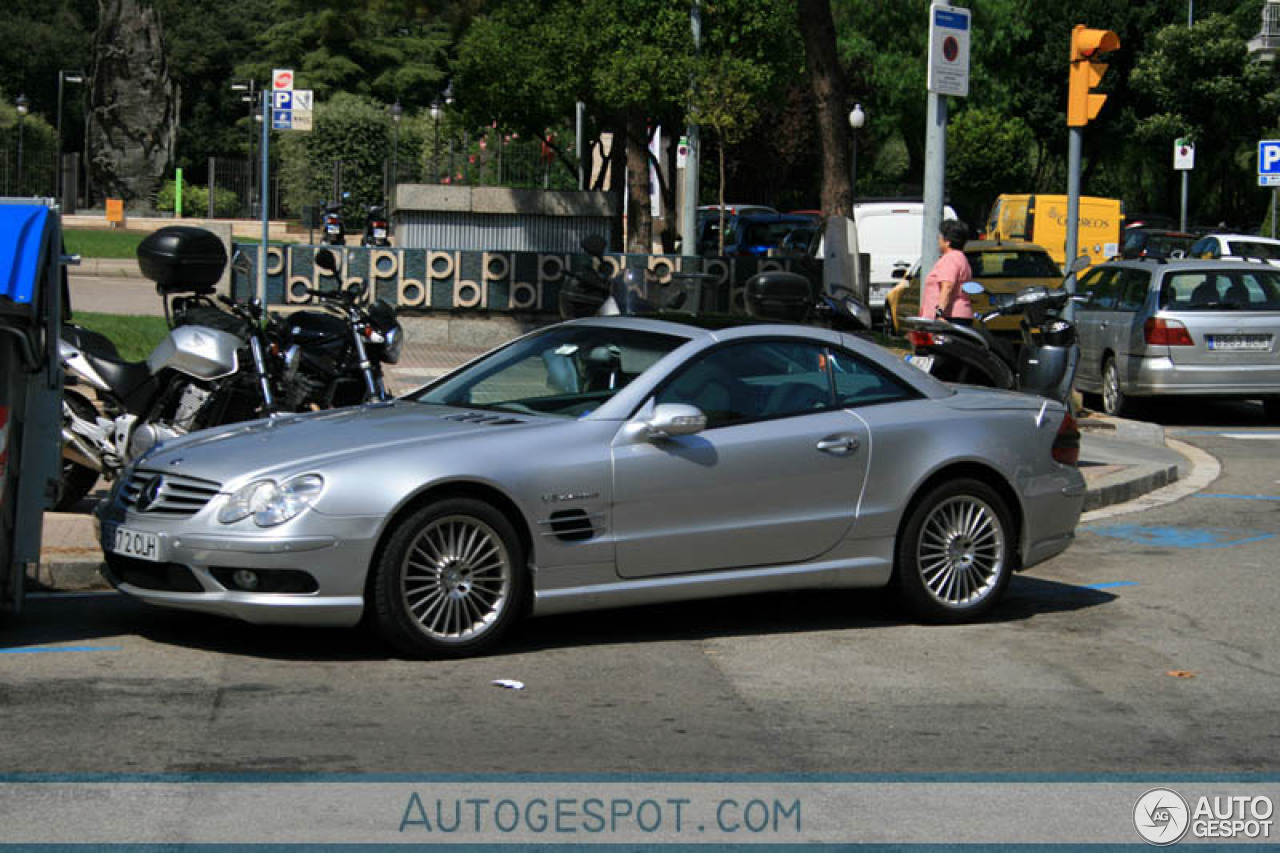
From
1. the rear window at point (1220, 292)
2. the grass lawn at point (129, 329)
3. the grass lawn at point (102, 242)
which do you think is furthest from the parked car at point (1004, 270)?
the grass lawn at point (102, 242)

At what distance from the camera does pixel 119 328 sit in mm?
22328

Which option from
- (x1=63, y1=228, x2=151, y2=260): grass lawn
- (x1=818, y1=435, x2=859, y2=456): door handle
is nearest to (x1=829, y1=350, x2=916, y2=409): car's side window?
(x1=818, y1=435, x2=859, y2=456): door handle

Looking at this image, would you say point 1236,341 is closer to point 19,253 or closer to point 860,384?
point 860,384

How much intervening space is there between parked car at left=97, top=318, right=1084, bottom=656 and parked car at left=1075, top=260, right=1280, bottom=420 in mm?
9280

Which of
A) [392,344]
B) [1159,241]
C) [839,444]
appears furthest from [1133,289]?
[1159,241]

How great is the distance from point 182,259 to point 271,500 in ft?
13.6

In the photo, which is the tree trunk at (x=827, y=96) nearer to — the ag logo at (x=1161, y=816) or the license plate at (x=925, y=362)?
the license plate at (x=925, y=362)

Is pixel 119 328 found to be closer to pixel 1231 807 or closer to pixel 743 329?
pixel 743 329

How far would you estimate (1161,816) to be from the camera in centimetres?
554

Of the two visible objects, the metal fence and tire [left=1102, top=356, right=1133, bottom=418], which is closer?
tire [left=1102, top=356, right=1133, bottom=418]

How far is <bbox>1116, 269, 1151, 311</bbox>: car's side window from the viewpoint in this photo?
1848cm

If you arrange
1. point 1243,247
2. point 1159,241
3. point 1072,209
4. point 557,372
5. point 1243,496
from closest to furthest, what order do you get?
point 557,372
point 1243,496
point 1072,209
point 1243,247
point 1159,241

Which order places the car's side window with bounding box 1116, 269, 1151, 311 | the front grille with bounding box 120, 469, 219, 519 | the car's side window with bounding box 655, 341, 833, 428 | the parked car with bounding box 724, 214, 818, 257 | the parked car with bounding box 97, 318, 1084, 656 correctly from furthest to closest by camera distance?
the parked car with bounding box 724, 214, 818, 257
the car's side window with bounding box 1116, 269, 1151, 311
the car's side window with bounding box 655, 341, 833, 428
the front grille with bounding box 120, 469, 219, 519
the parked car with bounding box 97, 318, 1084, 656

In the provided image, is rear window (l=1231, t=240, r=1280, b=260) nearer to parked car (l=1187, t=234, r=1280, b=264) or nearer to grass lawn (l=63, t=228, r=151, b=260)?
parked car (l=1187, t=234, r=1280, b=264)
